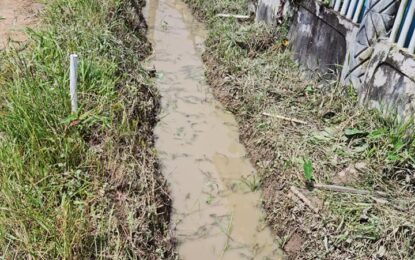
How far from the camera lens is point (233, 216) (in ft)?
12.2

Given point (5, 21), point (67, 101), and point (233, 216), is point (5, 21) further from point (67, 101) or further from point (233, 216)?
point (233, 216)

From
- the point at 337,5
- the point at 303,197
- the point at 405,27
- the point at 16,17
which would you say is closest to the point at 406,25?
the point at 405,27

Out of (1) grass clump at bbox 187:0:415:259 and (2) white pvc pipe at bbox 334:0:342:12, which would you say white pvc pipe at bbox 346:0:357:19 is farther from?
(1) grass clump at bbox 187:0:415:259

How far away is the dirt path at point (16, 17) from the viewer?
4702 millimetres

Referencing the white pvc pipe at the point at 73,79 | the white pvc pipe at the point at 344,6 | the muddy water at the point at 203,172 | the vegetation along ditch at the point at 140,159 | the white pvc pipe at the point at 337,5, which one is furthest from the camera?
the white pvc pipe at the point at 337,5

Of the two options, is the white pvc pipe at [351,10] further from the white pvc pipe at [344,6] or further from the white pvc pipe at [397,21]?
the white pvc pipe at [397,21]

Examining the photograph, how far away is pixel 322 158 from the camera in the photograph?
3.84 meters

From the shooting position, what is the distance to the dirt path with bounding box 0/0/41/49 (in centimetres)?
470

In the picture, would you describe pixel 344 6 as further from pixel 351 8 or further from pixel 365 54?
pixel 365 54

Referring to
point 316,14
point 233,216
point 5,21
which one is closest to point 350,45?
point 316,14

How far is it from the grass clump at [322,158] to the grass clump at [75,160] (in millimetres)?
1132

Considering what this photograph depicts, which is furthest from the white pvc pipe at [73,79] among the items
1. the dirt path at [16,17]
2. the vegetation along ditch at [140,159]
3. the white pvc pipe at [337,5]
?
the white pvc pipe at [337,5]

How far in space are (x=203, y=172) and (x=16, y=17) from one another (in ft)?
10.7

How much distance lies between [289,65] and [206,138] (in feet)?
5.71
